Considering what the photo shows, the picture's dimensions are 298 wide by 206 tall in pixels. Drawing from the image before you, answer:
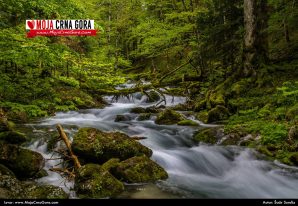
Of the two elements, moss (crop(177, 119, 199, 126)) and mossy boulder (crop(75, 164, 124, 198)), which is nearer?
mossy boulder (crop(75, 164, 124, 198))

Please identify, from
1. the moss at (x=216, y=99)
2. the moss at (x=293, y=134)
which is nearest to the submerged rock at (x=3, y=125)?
the moss at (x=293, y=134)

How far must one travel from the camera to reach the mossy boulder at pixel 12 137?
845 centimetres

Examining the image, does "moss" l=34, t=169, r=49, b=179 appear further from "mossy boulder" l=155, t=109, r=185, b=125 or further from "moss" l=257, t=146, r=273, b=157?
"mossy boulder" l=155, t=109, r=185, b=125

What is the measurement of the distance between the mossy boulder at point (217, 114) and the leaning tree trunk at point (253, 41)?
2133mm

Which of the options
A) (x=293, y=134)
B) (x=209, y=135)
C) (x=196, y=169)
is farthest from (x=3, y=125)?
(x=293, y=134)

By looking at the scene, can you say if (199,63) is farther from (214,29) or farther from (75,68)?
(75,68)

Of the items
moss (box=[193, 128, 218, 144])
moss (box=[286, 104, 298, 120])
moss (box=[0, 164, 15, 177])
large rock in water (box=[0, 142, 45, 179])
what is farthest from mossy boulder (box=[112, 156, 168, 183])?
moss (box=[286, 104, 298, 120])

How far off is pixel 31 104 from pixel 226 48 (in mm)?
9241

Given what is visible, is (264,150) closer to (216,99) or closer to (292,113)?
(292,113)

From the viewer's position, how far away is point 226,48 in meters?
15.3

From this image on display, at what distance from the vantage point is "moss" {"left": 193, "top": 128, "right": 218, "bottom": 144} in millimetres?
10639

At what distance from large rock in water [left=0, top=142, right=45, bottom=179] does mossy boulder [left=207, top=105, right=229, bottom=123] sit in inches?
275

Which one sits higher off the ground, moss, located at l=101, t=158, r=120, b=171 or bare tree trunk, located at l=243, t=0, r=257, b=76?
bare tree trunk, located at l=243, t=0, r=257, b=76
